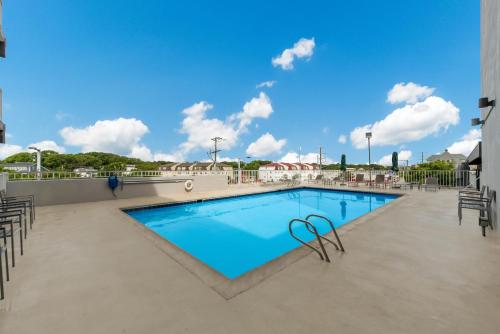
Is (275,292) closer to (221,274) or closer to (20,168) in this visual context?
(221,274)

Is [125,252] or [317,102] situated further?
[317,102]

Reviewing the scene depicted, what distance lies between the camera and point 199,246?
409 cm

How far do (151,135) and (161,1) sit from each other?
1916 centimetres

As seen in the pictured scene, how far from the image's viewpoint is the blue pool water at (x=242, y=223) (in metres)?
3.72

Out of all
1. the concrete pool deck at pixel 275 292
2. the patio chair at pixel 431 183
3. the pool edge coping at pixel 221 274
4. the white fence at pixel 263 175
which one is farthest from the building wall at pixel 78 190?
the patio chair at pixel 431 183

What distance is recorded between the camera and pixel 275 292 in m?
1.87

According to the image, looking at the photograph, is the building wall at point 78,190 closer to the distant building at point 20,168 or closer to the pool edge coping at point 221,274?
the distant building at point 20,168

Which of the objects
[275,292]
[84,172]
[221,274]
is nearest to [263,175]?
[84,172]

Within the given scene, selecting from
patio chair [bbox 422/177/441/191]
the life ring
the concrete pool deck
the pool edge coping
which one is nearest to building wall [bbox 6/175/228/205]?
the life ring

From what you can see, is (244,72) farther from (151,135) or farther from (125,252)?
(125,252)

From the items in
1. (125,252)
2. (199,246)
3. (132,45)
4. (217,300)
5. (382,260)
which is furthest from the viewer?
(132,45)

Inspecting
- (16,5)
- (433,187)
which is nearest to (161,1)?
(16,5)

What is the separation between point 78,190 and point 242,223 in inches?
236

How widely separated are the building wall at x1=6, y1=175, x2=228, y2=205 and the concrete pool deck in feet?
15.4
